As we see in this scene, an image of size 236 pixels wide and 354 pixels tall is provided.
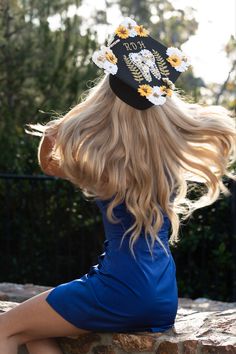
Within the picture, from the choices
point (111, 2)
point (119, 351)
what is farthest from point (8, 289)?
point (111, 2)

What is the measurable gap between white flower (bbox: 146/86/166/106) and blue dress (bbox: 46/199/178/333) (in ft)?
1.35

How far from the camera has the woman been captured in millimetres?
2908

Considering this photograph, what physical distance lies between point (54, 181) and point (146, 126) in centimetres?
306

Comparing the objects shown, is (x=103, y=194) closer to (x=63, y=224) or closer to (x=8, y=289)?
(x=8, y=289)

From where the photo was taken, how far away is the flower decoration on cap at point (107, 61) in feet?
9.71

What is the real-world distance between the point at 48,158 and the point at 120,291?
65cm

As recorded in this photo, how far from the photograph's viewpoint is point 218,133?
3051 millimetres

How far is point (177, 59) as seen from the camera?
314 cm

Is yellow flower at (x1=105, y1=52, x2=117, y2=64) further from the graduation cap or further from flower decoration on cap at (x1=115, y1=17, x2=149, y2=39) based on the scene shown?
flower decoration on cap at (x1=115, y1=17, x2=149, y2=39)

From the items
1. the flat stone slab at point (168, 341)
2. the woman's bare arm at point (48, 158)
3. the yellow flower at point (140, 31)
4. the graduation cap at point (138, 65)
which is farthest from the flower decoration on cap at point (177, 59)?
the flat stone slab at point (168, 341)

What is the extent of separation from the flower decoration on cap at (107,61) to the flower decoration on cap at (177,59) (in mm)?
255

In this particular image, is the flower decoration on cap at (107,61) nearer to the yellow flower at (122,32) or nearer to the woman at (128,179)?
the woman at (128,179)

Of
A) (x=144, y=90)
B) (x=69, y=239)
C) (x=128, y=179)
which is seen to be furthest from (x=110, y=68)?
(x=69, y=239)

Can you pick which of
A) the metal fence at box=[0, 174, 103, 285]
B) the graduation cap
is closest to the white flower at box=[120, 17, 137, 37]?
the graduation cap
